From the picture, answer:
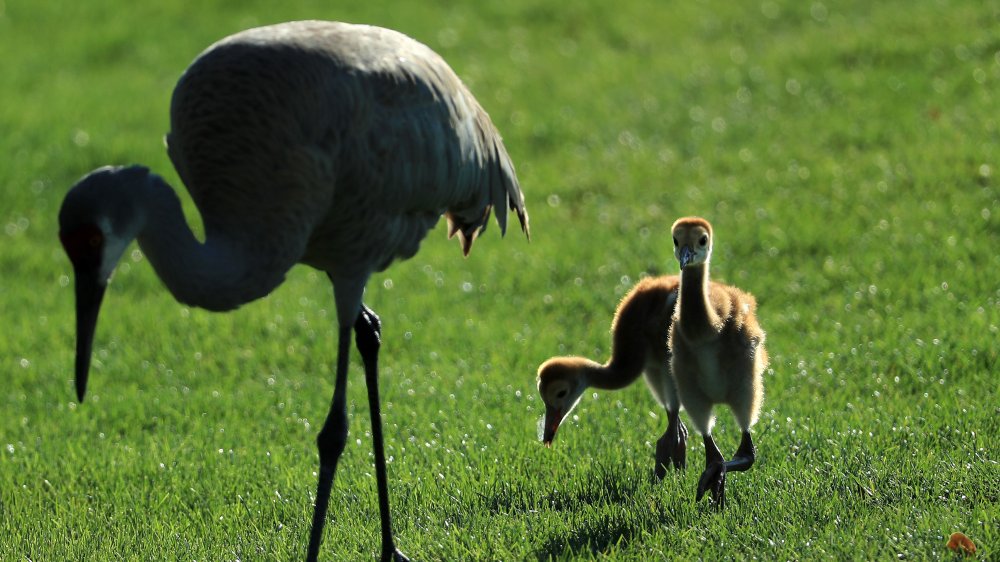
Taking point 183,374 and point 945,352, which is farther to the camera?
point 183,374

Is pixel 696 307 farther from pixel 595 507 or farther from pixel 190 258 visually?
pixel 190 258

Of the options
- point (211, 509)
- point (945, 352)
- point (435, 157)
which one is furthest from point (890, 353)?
point (211, 509)

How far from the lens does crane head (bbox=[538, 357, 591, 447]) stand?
5.83 metres

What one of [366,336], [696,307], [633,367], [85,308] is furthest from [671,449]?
[85,308]

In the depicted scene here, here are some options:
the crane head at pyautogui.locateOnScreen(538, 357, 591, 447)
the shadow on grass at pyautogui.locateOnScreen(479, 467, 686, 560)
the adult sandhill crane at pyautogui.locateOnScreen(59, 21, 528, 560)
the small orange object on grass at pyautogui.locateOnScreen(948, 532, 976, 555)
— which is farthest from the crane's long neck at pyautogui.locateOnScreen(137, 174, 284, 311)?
the small orange object on grass at pyautogui.locateOnScreen(948, 532, 976, 555)

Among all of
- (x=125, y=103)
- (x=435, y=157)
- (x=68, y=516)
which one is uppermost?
(x=435, y=157)

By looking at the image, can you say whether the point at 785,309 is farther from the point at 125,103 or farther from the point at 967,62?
the point at 125,103

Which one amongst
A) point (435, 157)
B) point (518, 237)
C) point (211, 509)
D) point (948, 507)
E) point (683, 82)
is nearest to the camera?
point (948, 507)

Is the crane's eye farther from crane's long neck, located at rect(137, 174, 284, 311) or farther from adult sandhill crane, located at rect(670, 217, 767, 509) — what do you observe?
adult sandhill crane, located at rect(670, 217, 767, 509)

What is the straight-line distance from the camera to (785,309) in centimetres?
809

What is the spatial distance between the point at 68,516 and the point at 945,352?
4231 mm

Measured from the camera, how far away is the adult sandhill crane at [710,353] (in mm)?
5258

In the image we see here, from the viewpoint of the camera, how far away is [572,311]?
841cm

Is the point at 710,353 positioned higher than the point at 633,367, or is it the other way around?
the point at 710,353
